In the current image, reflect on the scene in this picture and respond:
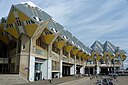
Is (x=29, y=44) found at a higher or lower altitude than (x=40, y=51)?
higher

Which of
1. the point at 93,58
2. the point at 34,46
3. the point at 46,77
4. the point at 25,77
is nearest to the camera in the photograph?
the point at 25,77

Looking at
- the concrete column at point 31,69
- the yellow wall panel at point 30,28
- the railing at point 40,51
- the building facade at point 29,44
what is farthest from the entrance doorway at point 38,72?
the yellow wall panel at point 30,28

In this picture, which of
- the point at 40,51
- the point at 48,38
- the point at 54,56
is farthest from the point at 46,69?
the point at 48,38

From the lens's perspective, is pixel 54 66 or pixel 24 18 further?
pixel 54 66

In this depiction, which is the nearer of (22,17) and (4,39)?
(22,17)

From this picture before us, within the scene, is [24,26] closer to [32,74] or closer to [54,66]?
[32,74]

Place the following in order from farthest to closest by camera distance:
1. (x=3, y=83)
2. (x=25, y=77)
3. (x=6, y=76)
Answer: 1. (x=25, y=77)
2. (x=6, y=76)
3. (x=3, y=83)

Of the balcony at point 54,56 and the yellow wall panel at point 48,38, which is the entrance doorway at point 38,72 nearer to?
the balcony at point 54,56

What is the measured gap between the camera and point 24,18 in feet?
151

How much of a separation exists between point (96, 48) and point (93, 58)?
61.5ft

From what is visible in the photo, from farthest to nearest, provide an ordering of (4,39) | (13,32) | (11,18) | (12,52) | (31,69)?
(4,39), (12,52), (13,32), (11,18), (31,69)

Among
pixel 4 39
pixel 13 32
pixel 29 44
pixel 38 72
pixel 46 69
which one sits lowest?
pixel 38 72

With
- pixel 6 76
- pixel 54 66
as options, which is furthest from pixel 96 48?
pixel 6 76

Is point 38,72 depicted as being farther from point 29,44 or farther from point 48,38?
point 48,38
